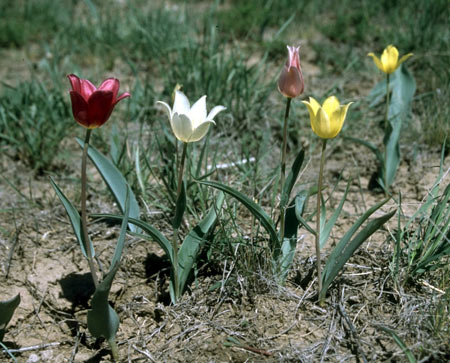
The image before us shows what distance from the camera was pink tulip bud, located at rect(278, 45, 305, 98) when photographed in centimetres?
162

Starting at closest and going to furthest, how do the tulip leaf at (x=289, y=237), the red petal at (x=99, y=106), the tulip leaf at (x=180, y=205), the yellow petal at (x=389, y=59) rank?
1. the red petal at (x=99, y=106)
2. the tulip leaf at (x=180, y=205)
3. the tulip leaf at (x=289, y=237)
4. the yellow petal at (x=389, y=59)

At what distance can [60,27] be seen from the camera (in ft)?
13.3

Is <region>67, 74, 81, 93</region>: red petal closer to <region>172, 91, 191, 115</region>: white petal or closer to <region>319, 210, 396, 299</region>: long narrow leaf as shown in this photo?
<region>172, 91, 191, 115</region>: white petal

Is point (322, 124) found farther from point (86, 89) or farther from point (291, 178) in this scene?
point (86, 89)

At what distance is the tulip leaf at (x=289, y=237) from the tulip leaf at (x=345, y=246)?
0.15 metres

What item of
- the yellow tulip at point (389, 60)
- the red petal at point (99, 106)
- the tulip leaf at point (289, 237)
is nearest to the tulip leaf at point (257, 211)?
the tulip leaf at point (289, 237)

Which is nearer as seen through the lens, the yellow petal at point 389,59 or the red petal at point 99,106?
the red petal at point 99,106

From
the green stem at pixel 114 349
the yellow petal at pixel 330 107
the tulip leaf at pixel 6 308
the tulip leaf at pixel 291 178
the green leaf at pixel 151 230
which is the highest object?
the yellow petal at pixel 330 107

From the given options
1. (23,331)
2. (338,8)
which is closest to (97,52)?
(338,8)

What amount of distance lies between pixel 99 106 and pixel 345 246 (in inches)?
35.8

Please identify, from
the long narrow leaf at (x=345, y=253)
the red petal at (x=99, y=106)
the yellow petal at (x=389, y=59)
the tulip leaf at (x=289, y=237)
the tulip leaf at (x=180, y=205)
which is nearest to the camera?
the red petal at (x=99, y=106)

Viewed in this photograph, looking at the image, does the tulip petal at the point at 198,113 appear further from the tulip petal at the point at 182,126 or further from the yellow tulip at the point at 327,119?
the yellow tulip at the point at 327,119

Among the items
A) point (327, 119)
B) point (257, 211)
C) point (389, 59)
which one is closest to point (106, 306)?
point (257, 211)

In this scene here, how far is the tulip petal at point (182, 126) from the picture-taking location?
159 centimetres
